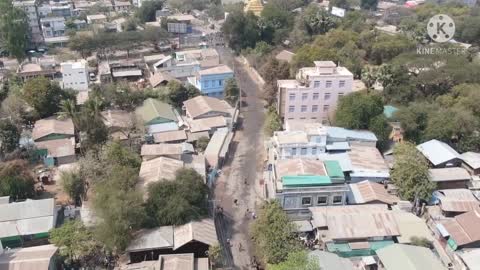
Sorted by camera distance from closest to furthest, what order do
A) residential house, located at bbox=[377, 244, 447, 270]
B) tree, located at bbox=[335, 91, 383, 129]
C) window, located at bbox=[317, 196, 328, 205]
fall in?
residential house, located at bbox=[377, 244, 447, 270]
window, located at bbox=[317, 196, 328, 205]
tree, located at bbox=[335, 91, 383, 129]

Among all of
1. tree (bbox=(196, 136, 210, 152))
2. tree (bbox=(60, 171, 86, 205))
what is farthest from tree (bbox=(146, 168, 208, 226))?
tree (bbox=(196, 136, 210, 152))

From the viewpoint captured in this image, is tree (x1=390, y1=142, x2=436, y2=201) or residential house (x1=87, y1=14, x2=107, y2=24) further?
residential house (x1=87, y1=14, x2=107, y2=24)

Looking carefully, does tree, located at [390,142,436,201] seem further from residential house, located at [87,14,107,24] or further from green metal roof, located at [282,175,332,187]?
residential house, located at [87,14,107,24]

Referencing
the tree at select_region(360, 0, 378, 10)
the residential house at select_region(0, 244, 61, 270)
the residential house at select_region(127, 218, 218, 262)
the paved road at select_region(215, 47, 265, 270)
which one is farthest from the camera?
the tree at select_region(360, 0, 378, 10)

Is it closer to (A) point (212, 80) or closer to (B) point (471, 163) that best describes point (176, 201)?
(B) point (471, 163)

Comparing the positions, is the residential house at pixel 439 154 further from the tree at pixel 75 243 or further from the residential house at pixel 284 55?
the residential house at pixel 284 55

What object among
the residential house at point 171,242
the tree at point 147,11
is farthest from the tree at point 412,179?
the tree at point 147,11

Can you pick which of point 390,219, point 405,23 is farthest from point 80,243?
point 405,23
